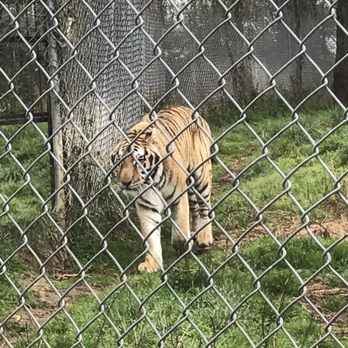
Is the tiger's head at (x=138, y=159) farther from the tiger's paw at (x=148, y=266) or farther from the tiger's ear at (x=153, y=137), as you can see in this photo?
the tiger's paw at (x=148, y=266)

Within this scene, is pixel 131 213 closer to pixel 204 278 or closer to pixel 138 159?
pixel 138 159

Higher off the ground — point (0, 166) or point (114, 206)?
point (0, 166)

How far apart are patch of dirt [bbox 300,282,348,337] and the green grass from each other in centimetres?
2

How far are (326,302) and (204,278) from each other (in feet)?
2.27

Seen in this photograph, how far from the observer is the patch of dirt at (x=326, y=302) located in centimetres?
397

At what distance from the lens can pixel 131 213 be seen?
6.09 metres

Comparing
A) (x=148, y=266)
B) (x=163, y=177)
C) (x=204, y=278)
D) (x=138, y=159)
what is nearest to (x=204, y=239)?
(x=163, y=177)

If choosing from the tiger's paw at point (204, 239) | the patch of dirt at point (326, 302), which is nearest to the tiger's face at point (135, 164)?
the tiger's paw at point (204, 239)

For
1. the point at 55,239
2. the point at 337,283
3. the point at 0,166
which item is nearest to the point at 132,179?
the point at 55,239

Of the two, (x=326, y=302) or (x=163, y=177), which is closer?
(x=326, y=302)

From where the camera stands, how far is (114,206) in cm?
564

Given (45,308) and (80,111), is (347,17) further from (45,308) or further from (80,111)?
(45,308)

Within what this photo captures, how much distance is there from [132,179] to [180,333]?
1493 millimetres

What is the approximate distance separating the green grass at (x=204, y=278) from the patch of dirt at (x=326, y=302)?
2cm
